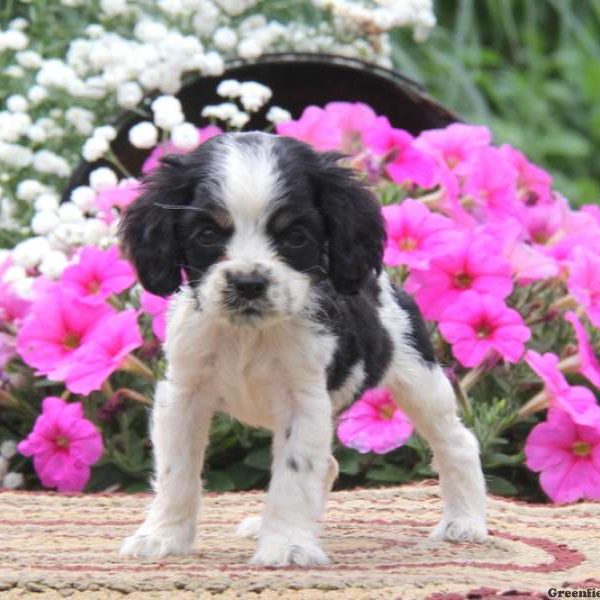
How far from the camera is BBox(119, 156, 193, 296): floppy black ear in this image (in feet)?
13.8

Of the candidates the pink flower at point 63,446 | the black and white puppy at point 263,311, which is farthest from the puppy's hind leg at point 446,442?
the pink flower at point 63,446

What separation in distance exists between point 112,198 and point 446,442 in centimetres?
201

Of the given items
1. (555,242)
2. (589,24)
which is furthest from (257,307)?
(589,24)

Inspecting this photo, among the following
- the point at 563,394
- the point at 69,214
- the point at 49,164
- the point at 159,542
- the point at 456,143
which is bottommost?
the point at 159,542

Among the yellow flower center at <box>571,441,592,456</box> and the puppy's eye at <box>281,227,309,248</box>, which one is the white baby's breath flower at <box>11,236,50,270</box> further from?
the puppy's eye at <box>281,227,309,248</box>

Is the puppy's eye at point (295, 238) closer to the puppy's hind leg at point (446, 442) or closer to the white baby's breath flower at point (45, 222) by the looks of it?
the puppy's hind leg at point (446, 442)

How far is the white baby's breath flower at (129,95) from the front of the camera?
6855 millimetres

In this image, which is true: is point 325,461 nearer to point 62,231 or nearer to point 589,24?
point 62,231

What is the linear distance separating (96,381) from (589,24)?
7.24 metres

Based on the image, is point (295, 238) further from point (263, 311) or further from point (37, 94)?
point (37, 94)

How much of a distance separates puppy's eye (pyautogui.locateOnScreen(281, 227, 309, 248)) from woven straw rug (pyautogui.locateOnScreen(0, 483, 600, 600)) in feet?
2.60

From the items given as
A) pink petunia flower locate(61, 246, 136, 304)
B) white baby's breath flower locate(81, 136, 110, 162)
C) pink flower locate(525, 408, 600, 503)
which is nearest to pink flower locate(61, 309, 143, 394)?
pink petunia flower locate(61, 246, 136, 304)

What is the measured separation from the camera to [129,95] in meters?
6.86

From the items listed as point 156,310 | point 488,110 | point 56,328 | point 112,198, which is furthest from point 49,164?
point 488,110
